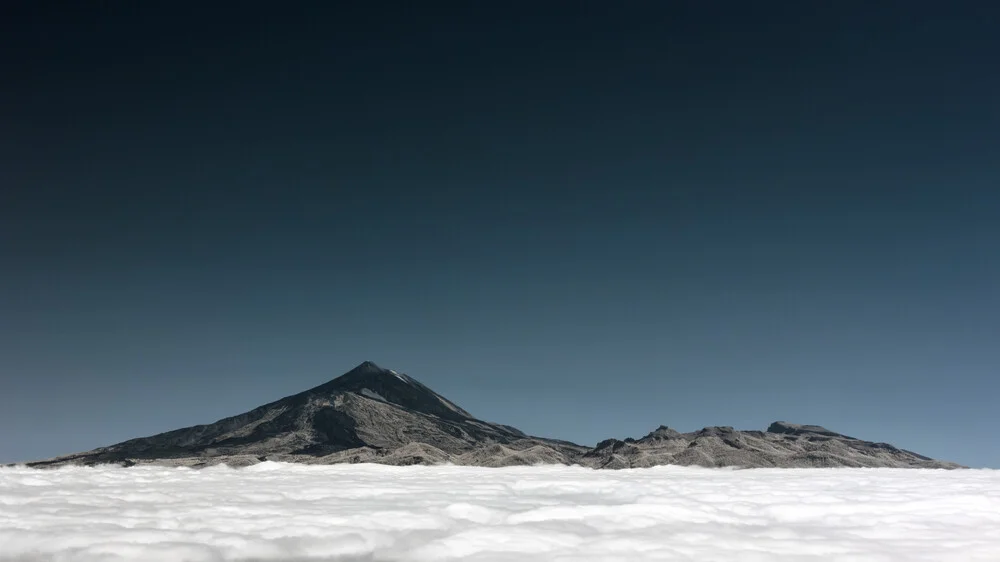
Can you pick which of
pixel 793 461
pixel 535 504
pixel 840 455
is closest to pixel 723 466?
pixel 793 461

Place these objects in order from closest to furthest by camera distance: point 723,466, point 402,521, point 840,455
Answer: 1. point 402,521
2. point 723,466
3. point 840,455

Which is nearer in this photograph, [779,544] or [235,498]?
[779,544]

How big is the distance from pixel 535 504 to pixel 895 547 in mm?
28180

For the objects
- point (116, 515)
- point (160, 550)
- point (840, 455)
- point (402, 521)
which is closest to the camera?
point (160, 550)

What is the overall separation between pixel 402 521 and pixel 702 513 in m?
19.9

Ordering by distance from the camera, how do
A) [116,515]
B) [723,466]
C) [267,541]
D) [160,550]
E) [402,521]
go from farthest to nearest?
[723,466] → [116,515] → [402,521] → [267,541] → [160,550]

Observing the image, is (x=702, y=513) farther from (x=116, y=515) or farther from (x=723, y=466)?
(x=723, y=466)

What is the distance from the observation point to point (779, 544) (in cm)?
3166

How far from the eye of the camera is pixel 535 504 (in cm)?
5322

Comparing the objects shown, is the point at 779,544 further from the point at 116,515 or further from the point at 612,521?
the point at 116,515

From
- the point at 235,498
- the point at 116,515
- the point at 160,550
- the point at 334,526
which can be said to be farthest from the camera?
the point at 235,498

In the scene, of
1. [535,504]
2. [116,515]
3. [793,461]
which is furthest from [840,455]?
[116,515]

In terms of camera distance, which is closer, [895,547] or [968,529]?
[895,547]

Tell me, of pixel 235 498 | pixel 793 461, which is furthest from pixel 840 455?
pixel 235 498
